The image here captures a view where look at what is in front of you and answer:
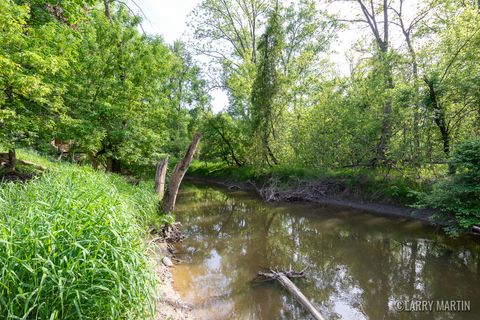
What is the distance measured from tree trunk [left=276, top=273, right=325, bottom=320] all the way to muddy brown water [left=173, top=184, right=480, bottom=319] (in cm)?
17

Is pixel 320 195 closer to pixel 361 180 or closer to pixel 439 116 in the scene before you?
pixel 361 180

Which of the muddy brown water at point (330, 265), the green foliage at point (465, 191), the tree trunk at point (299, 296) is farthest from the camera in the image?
the green foliage at point (465, 191)

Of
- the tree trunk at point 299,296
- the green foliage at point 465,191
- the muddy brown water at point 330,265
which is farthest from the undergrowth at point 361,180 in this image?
the tree trunk at point 299,296

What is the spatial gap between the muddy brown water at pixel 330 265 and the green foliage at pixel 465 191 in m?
1.25

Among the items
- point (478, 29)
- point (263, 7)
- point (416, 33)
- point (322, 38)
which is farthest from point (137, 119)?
point (263, 7)

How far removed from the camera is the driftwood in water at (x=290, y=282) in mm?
4672

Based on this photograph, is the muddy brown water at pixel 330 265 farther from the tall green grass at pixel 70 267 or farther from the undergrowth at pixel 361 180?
the tall green grass at pixel 70 267

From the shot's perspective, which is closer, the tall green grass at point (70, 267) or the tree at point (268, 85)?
the tall green grass at point (70, 267)

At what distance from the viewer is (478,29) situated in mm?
9453

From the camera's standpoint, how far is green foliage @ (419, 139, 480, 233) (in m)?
6.56

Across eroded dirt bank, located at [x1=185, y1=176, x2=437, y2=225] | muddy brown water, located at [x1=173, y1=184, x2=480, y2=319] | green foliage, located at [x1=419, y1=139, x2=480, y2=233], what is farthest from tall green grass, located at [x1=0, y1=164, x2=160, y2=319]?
eroded dirt bank, located at [x1=185, y1=176, x2=437, y2=225]

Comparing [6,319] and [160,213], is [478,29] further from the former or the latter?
[6,319]

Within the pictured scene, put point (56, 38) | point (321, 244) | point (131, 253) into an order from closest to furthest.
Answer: point (131, 253), point (56, 38), point (321, 244)

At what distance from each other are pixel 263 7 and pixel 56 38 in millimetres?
21608
